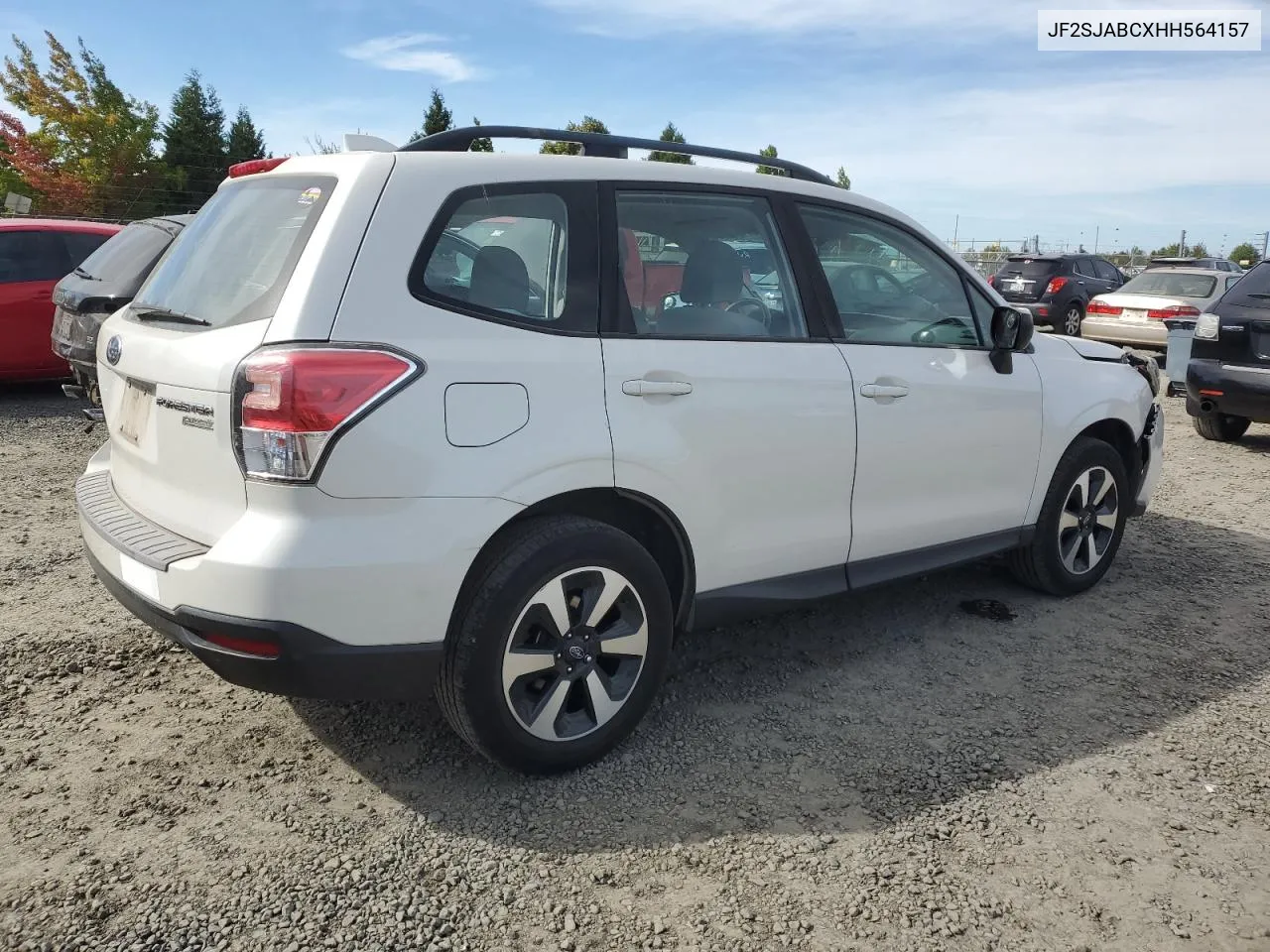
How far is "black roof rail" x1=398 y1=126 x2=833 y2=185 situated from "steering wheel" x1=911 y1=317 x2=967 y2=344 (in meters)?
0.68

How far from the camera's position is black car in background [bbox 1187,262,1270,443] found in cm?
793

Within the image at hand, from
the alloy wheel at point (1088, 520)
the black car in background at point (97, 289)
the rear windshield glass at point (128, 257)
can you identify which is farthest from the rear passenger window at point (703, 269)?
the rear windshield glass at point (128, 257)

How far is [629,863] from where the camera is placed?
8.90 ft

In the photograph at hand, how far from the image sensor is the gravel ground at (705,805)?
248 cm

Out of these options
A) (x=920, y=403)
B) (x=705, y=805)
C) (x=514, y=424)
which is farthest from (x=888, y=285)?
(x=705, y=805)

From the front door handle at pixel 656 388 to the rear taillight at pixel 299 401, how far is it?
29.2 inches

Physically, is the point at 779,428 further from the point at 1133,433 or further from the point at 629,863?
the point at 1133,433

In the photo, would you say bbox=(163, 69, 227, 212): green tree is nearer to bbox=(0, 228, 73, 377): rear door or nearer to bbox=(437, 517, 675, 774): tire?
bbox=(0, 228, 73, 377): rear door

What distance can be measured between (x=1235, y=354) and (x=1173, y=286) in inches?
291

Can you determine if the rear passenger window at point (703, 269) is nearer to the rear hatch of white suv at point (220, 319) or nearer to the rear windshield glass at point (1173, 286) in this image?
the rear hatch of white suv at point (220, 319)

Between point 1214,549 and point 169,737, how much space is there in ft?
17.4

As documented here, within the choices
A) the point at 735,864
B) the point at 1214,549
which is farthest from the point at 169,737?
the point at 1214,549

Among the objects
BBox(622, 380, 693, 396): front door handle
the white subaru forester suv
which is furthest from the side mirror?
BBox(622, 380, 693, 396): front door handle

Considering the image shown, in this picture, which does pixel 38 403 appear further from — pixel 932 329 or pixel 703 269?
pixel 932 329
